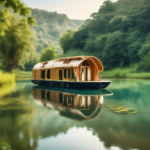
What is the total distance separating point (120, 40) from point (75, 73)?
40794 millimetres

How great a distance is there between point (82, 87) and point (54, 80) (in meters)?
3.88

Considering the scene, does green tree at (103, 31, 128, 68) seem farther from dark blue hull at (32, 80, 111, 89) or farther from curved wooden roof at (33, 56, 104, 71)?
dark blue hull at (32, 80, 111, 89)

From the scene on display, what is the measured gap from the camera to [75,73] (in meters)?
15.9

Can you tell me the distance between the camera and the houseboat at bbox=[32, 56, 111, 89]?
49.9ft

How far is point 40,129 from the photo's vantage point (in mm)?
5008

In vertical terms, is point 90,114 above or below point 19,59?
below

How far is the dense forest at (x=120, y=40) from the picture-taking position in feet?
173

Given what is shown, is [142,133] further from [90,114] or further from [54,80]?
[54,80]

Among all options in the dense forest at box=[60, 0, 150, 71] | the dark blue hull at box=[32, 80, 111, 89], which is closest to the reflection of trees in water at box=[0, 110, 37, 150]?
the dark blue hull at box=[32, 80, 111, 89]

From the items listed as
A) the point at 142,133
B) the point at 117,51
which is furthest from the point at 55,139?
the point at 117,51

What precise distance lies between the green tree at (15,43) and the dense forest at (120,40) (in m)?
27.2

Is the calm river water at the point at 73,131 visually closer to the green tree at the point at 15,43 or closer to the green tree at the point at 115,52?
the green tree at the point at 15,43

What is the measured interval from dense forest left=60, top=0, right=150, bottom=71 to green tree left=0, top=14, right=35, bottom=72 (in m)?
27.2

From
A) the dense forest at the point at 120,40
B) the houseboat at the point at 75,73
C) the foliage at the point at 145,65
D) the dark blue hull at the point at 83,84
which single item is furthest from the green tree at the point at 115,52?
the dark blue hull at the point at 83,84
